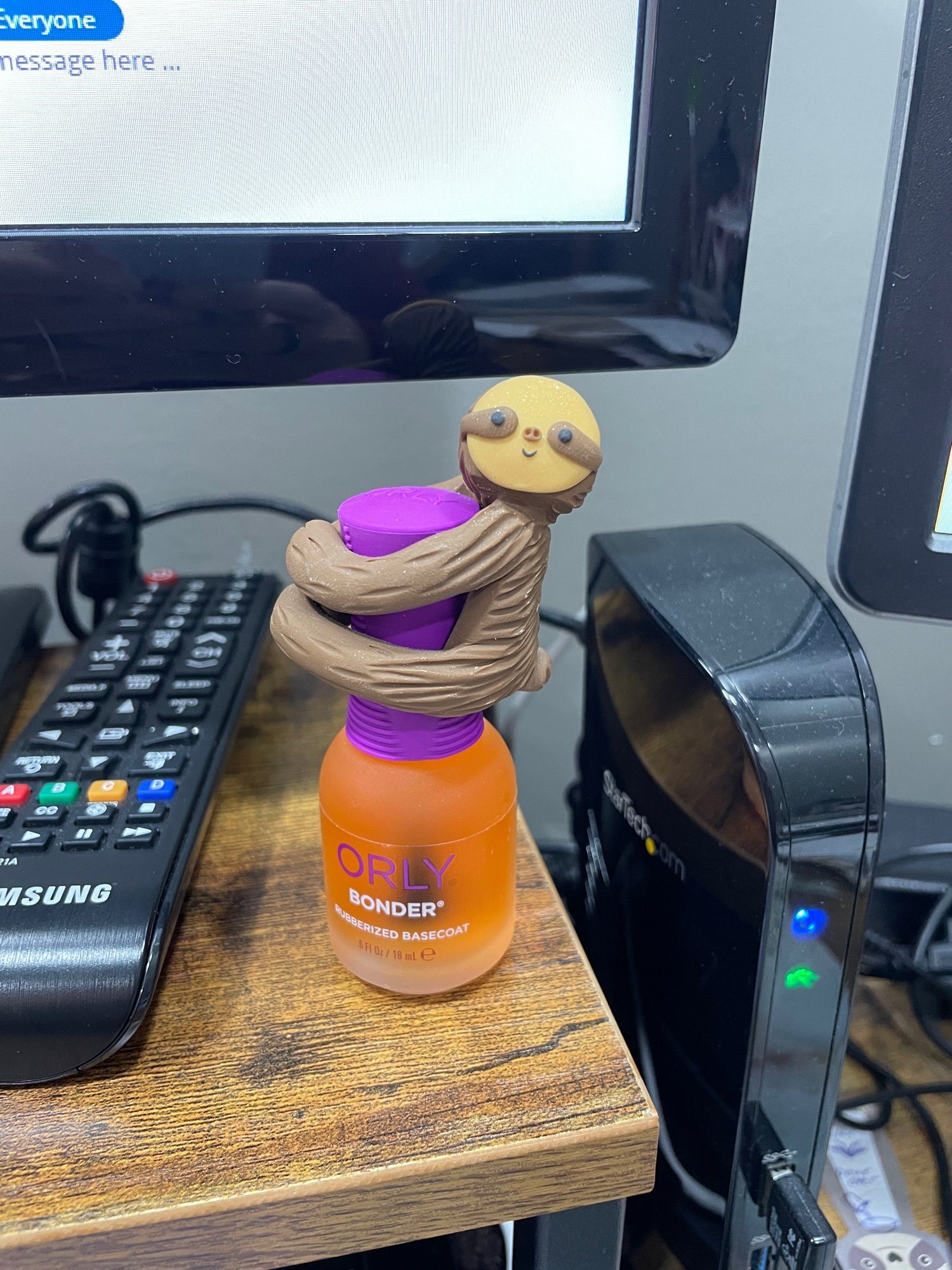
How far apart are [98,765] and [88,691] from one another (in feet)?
0.19

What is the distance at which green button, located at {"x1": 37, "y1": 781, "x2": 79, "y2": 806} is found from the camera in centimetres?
31

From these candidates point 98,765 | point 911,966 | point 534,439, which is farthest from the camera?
point 911,966

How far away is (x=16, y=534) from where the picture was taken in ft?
1.77

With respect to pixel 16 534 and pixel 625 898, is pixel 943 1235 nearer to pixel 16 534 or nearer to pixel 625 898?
pixel 625 898

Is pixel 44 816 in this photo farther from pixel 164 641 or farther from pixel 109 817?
pixel 164 641

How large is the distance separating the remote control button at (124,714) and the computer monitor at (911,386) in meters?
0.28

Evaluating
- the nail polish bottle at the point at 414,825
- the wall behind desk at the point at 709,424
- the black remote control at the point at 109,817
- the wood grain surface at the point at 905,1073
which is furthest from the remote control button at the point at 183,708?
the wood grain surface at the point at 905,1073

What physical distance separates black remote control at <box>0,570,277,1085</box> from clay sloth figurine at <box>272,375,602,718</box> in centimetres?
9

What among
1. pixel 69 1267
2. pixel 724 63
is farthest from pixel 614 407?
pixel 69 1267

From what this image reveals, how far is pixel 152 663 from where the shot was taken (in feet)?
1.28

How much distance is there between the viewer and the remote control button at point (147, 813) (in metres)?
0.30

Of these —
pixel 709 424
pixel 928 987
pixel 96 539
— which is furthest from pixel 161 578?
pixel 928 987

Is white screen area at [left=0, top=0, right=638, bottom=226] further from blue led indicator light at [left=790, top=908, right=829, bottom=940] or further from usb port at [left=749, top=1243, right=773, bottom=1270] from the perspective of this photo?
usb port at [left=749, top=1243, right=773, bottom=1270]

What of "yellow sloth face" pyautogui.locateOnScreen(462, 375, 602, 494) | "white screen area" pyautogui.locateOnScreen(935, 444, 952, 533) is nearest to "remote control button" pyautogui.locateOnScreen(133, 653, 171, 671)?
"yellow sloth face" pyautogui.locateOnScreen(462, 375, 602, 494)
